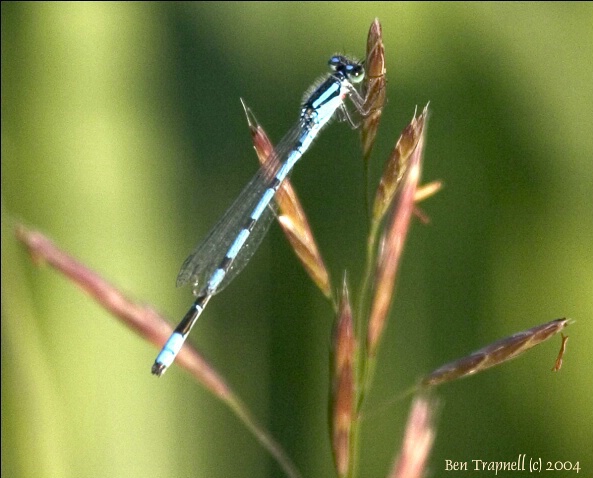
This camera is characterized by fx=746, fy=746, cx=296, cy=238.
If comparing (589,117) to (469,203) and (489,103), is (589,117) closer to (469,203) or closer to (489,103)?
(489,103)

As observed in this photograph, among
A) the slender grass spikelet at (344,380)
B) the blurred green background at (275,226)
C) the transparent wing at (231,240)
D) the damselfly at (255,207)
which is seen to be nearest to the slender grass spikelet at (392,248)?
the slender grass spikelet at (344,380)

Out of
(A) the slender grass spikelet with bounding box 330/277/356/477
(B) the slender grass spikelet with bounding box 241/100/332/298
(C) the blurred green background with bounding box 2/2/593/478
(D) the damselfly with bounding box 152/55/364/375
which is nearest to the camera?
(A) the slender grass spikelet with bounding box 330/277/356/477

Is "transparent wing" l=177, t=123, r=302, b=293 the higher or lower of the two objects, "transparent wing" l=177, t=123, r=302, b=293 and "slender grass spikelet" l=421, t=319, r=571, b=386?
the higher

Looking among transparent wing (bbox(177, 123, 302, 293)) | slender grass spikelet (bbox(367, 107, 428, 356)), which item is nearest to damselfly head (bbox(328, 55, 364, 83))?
transparent wing (bbox(177, 123, 302, 293))

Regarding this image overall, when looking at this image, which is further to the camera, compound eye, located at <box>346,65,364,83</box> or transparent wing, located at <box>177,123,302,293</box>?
compound eye, located at <box>346,65,364,83</box>

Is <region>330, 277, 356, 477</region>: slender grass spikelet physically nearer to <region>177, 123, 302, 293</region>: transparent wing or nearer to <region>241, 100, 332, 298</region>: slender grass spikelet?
<region>241, 100, 332, 298</region>: slender grass spikelet
